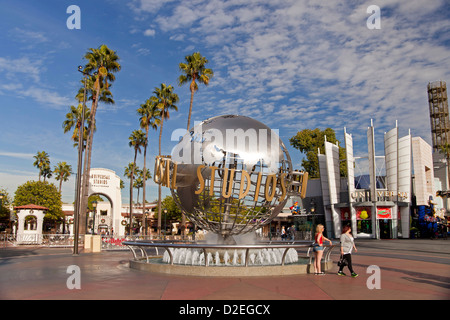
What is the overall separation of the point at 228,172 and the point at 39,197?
46742 millimetres

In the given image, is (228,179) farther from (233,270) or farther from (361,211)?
(361,211)

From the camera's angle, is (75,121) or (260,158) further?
(75,121)

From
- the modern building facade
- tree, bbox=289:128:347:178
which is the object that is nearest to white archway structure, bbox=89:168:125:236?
the modern building facade

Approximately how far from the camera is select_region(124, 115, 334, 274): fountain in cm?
1059

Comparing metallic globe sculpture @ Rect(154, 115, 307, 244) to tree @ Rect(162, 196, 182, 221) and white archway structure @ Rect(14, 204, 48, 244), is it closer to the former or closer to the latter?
white archway structure @ Rect(14, 204, 48, 244)

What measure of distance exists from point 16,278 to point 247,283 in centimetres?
575

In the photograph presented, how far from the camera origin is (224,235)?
11.5m

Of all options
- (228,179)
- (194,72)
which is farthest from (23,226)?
(228,179)

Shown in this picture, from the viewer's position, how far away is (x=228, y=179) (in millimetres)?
11133

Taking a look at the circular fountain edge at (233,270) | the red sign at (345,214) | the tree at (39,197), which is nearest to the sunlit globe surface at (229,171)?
the circular fountain edge at (233,270)

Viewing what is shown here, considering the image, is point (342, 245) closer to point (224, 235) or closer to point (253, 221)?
point (253, 221)

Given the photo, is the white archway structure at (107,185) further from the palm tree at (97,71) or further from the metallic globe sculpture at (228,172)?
the metallic globe sculpture at (228,172)

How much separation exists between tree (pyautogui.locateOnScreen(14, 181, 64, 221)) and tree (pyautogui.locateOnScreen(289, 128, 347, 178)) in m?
38.3

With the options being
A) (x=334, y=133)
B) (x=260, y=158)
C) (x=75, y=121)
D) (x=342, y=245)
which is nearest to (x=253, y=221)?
(x=260, y=158)
